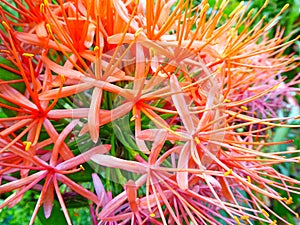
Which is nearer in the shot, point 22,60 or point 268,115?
point 22,60

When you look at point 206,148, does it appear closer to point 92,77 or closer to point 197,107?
point 197,107

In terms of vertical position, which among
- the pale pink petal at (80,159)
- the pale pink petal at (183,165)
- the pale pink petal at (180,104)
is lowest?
the pale pink petal at (183,165)

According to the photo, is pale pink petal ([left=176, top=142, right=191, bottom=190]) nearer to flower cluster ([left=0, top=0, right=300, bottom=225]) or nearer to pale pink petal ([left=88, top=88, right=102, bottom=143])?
flower cluster ([left=0, top=0, right=300, bottom=225])

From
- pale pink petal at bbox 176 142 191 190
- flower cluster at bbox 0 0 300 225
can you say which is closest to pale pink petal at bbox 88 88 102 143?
flower cluster at bbox 0 0 300 225

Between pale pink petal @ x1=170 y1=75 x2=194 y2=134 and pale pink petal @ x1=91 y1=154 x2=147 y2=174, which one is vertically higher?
pale pink petal @ x1=170 y1=75 x2=194 y2=134

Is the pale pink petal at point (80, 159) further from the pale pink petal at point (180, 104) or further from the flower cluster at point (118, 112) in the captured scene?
the pale pink petal at point (180, 104)

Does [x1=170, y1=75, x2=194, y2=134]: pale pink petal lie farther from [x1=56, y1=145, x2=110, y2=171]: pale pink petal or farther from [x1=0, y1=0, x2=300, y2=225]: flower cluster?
[x1=56, y1=145, x2=110, y2=171]: pale pink petal

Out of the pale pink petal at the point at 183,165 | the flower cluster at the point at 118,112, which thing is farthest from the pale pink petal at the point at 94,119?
the pale pink petal at the point at 183,165

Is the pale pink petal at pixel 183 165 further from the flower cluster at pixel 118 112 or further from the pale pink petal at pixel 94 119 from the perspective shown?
the pale pink petal at pixel 94 119

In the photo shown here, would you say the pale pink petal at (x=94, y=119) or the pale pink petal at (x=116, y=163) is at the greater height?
the pale pink petal at (x=94, y=119)

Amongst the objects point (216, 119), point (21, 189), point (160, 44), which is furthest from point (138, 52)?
point (21, 189)

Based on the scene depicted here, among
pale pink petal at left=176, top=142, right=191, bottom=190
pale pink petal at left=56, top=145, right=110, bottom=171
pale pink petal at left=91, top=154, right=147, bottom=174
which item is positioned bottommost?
pale pink petal at left=176, top=142, right=191, bottom=190
